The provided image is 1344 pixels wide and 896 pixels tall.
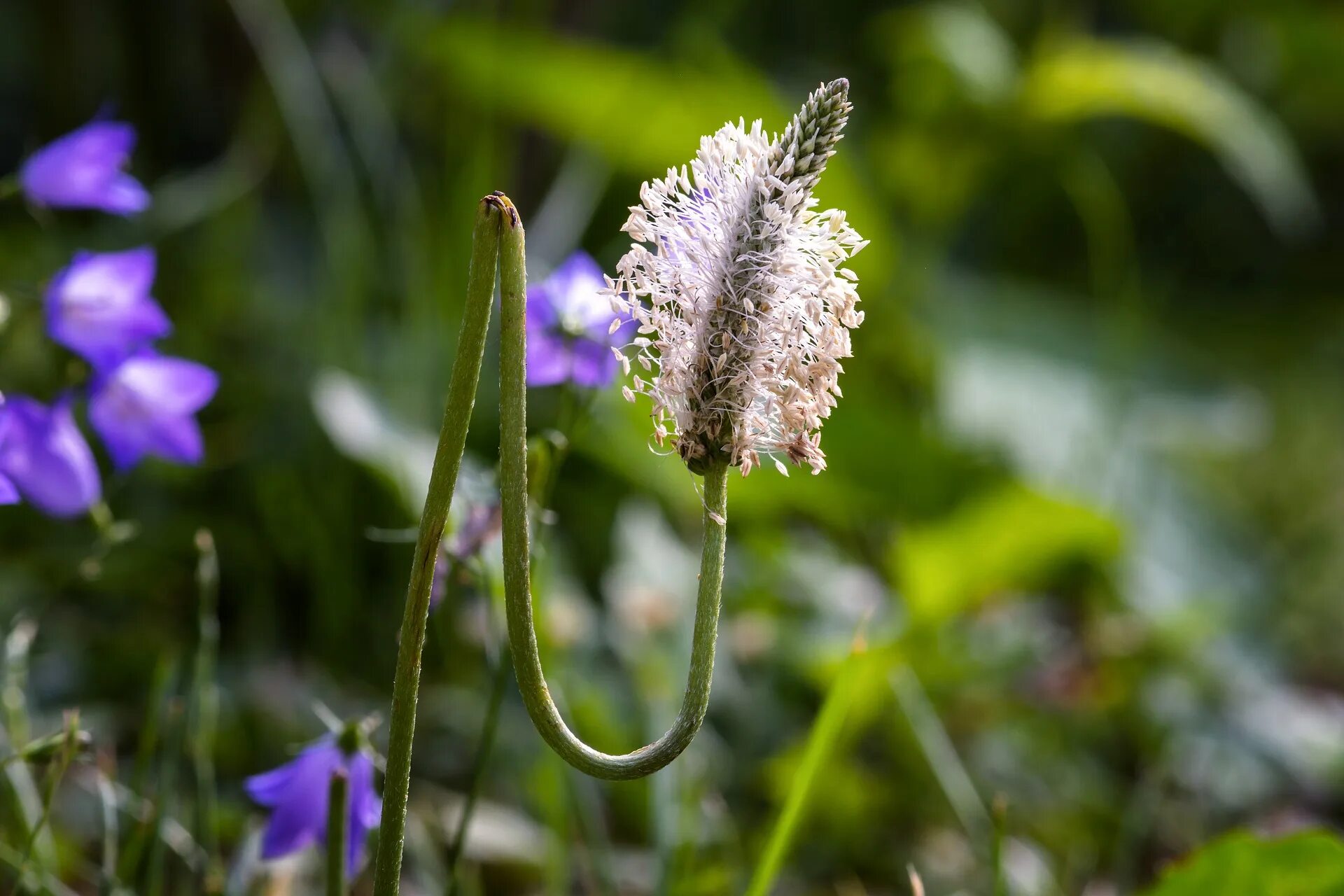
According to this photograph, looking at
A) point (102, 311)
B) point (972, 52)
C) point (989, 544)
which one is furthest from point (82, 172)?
point (972, 52)

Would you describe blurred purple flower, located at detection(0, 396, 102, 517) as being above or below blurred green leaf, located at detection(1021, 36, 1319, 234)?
below

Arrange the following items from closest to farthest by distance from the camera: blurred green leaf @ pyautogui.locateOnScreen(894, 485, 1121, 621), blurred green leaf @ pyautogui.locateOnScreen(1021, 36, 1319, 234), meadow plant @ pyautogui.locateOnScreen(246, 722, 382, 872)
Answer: meadow plant @ pyautogui.locateOnScreen(246, 722, 382, 872), blurred green leaf @ pyautogui.locateOnScreen(894, 485, 1121, 621), blurred green leaf @ pyautogui.locateOnScreen(1021, 36, 1319, 234)

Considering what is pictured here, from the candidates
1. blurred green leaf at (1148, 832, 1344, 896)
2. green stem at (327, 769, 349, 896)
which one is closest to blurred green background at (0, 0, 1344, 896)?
blurred green leaf at (1148, 832, 1344, 896)

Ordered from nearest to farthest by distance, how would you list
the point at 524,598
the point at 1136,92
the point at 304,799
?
the point at 524,598 < the point at 304,799 < the point at 1136,92

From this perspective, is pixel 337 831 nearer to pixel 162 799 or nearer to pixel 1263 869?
pixel 162 799

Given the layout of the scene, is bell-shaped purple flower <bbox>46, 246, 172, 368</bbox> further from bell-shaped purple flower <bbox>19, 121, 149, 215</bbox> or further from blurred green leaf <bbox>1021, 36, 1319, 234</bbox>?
blurred green leaf <bbox>1021, 36, 1319, 234</bbox>

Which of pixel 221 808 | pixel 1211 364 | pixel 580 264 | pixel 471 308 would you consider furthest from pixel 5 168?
pixel 1211 364

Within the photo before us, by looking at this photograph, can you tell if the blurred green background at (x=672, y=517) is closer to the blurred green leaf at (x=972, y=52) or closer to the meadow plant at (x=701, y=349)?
the blurred green leaf at (x=972, y=52)
